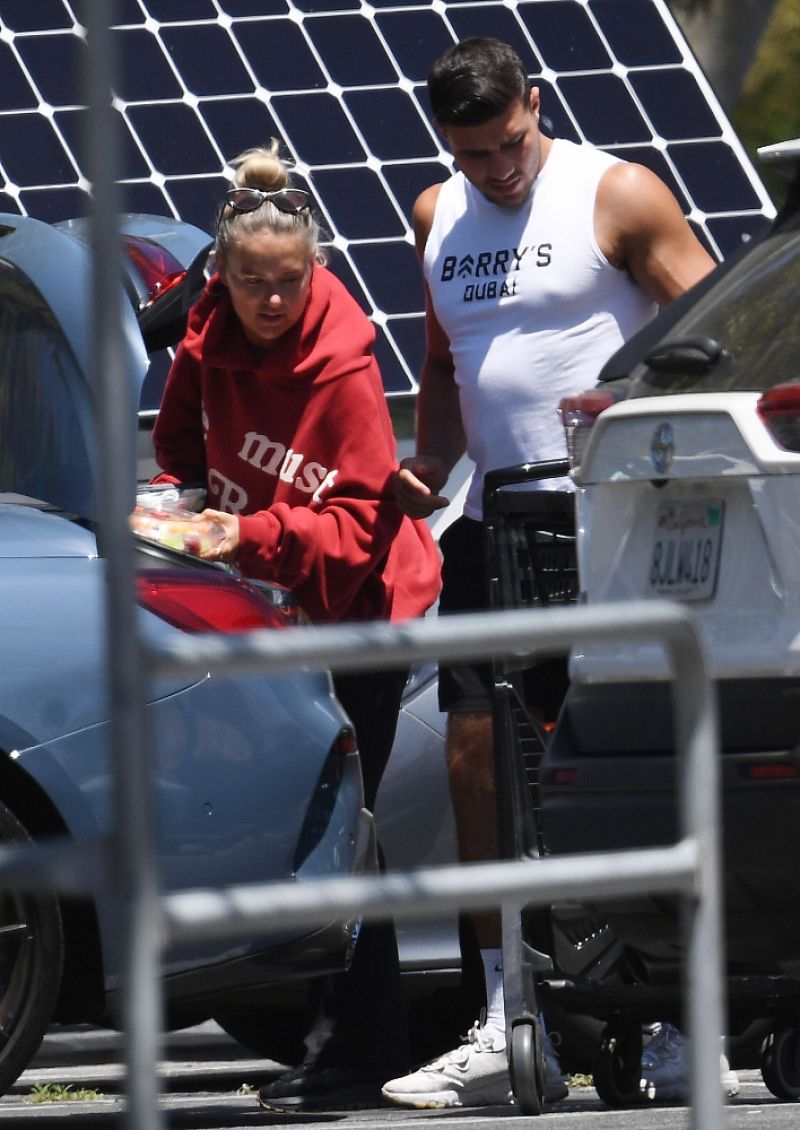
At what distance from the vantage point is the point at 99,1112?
18.7ft

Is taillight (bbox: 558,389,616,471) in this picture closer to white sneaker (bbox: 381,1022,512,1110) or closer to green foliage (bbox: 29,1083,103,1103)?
white sneaker (bbox: 381,1022,512,1110)

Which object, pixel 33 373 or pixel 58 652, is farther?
pixel 33 373

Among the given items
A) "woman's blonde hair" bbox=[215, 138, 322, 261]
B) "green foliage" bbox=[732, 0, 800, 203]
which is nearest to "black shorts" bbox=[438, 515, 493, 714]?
"woman's blonde hair" bbox=[215, 138, 322, 261]

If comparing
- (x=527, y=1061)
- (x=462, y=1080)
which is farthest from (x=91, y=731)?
(x=462, y=1080)

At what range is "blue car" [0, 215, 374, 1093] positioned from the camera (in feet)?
14.6

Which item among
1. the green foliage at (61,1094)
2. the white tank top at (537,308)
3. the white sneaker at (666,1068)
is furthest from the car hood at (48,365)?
the green foliage at (61,1094)

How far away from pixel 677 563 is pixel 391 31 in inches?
231

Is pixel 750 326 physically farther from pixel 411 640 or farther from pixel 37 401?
pixel 411 640

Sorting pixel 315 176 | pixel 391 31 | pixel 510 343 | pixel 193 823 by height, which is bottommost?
pixel 193 823

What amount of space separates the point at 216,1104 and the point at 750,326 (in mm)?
2690

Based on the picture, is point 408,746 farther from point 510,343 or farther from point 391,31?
point 391,31

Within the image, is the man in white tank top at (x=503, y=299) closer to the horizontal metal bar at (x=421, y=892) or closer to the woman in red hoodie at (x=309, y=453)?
the woman in red hoodie at (x=309, y=453)

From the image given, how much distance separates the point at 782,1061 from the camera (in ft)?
15.8

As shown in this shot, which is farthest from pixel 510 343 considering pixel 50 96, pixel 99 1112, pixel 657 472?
pixel 50 96
